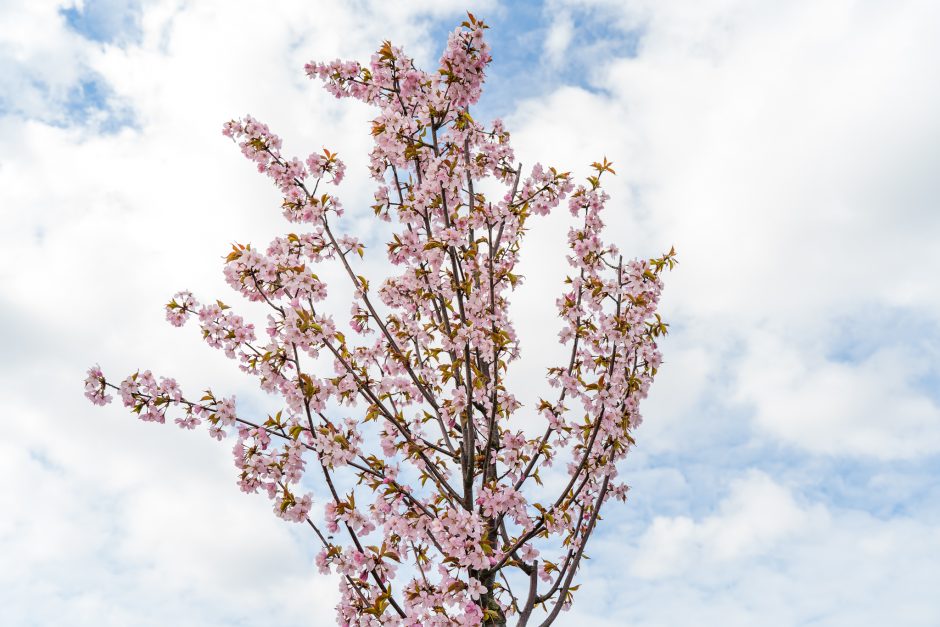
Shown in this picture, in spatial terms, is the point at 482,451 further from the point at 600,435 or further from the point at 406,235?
the point at 406,235

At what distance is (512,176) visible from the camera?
8383mm

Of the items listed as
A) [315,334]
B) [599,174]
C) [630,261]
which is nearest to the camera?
[315,334]

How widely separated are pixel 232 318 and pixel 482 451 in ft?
9.10

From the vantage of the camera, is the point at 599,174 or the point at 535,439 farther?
the point at 599,174

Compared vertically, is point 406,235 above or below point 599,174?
below

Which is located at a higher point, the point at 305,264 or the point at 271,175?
the point at 271,175

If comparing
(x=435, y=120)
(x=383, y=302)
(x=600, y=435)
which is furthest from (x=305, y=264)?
(x=600, y=435)

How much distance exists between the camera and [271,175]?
26.1 feet

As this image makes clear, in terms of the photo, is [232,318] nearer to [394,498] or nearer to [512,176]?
[394,498]

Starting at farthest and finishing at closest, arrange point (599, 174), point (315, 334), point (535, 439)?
point (599, 174), point (535, 439), point (315, 334)

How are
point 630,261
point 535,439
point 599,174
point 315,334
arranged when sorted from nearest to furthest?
point 315,334
point 535,439
point 630,261
point 599,174

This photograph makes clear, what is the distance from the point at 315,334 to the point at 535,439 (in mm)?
2382

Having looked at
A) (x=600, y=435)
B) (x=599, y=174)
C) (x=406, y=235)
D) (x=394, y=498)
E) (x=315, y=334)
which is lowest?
(x=394, y=498)

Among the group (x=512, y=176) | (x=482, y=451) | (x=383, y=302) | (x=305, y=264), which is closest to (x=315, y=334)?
(x=305, y=264)
